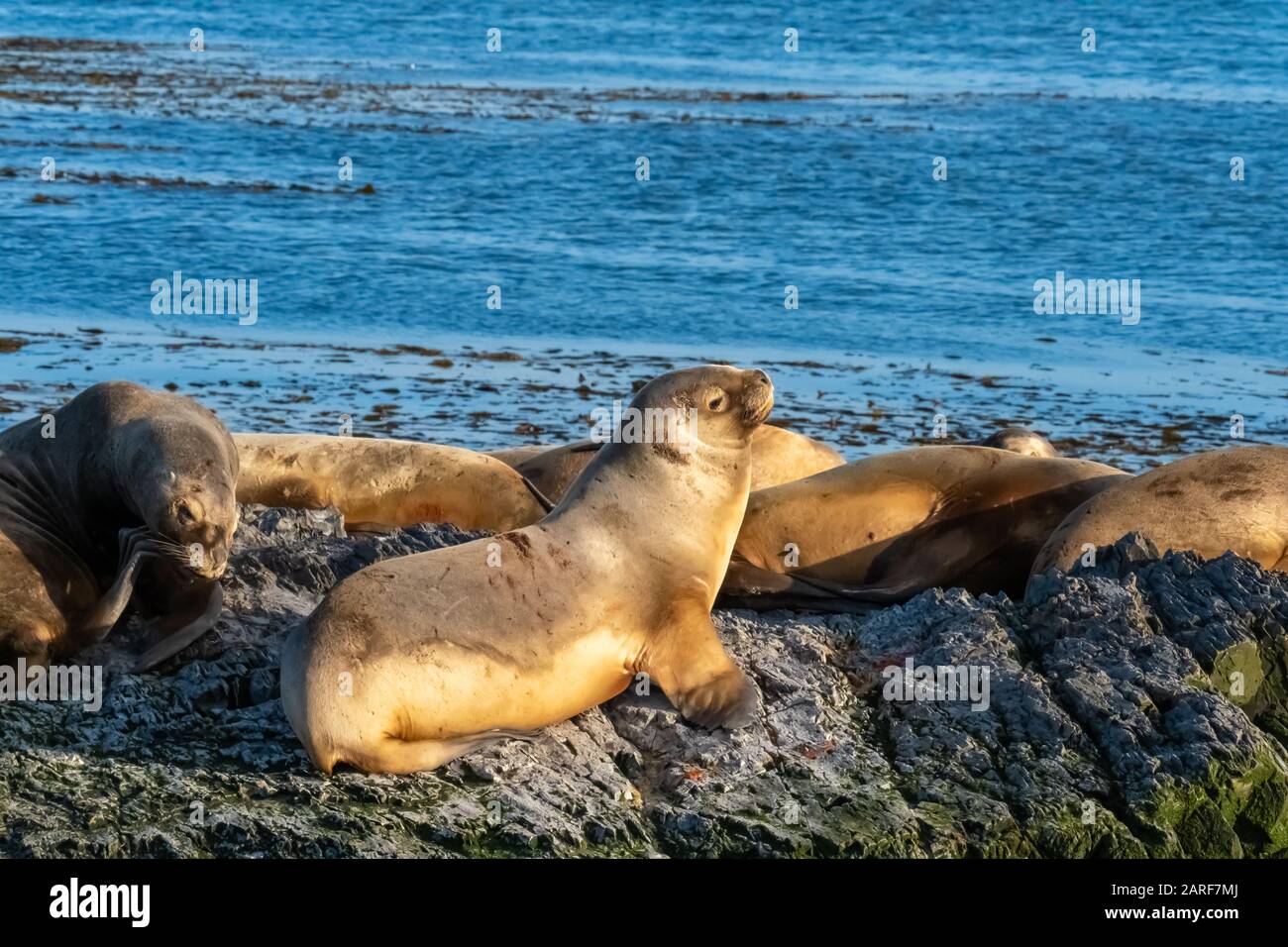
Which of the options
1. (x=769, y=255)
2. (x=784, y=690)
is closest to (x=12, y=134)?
(x=769, y=255)

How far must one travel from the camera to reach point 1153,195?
22.2m

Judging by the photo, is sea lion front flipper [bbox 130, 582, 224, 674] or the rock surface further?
sea lion front flipper [bbox 130, 582, 224, 674]

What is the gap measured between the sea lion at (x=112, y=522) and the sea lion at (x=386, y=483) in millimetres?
2006

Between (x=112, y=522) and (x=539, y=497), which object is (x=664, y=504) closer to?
(x=112, y=522)

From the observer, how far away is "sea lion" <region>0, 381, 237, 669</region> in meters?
6.02

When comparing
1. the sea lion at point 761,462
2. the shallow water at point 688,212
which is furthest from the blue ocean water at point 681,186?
the sea lion at point 761,462

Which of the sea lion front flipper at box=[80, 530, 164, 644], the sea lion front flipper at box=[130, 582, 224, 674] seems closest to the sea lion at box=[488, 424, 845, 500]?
the sea lion front flipper at box=[130, 582, 224, 674]

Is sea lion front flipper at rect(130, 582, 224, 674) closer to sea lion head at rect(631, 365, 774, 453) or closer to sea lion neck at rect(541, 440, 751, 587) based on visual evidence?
sea lion neck at rect(541, 440, 751, 587)

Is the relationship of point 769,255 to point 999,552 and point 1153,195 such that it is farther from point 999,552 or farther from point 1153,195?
point 999,552

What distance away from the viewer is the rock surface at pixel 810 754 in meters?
5.24

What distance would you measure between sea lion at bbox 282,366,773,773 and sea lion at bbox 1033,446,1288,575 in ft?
5.44

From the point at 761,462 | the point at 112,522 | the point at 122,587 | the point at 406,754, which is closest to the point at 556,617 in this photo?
the point at 406,754

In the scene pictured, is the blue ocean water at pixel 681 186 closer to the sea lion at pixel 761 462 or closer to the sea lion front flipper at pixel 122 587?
the sea lion at pixel 761 462
